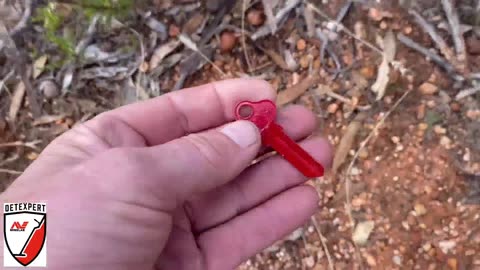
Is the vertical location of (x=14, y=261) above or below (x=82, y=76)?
above

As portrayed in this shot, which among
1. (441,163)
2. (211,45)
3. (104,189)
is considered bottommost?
(441,163)

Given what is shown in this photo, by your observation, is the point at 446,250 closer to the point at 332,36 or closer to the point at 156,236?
the point at 332,36

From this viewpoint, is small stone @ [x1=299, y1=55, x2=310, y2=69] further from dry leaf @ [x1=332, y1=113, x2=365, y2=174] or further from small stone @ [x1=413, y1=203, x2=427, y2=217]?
small stone @ [x1=413, y1=203, x2=427, y2=217]

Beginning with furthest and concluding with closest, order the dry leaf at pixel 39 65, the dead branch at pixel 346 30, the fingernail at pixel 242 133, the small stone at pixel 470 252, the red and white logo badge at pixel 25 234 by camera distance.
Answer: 1. the dry leaf at pixel 39 65
2. the dead branch at pixel 346 30
3. the small stone at pixel 470 252
4. the fingernail at pixel 242 133
5. the red and white logo badge at pixel 25 234

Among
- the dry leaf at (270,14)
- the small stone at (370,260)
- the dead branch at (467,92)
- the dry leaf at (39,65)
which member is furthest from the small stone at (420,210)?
the dry leaf at (39,65)

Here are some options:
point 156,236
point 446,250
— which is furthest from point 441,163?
point 156,236

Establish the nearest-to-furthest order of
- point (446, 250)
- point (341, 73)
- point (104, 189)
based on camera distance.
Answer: point (104, 189), point (446, 250), point (341, 73)

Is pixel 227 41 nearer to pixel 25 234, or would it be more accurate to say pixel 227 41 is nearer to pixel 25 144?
pixel 25 144

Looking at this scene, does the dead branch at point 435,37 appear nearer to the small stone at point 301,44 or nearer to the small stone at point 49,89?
the small stone at point 301,44
